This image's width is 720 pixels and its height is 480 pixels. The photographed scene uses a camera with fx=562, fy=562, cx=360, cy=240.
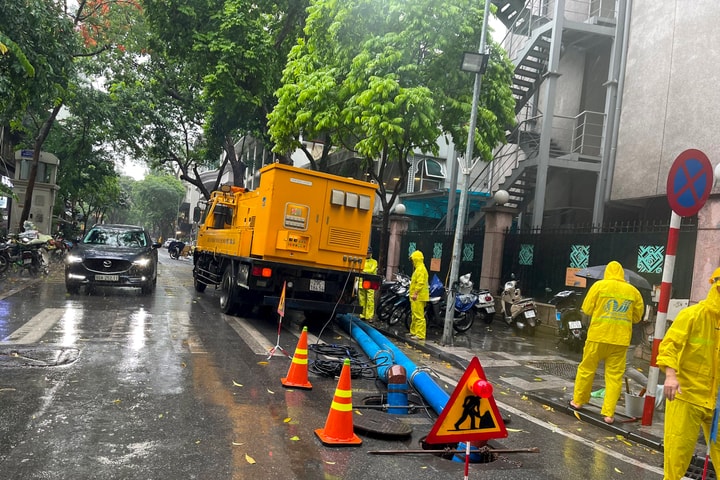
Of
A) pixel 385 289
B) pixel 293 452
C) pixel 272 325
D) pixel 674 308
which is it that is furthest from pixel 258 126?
pixel 293 452

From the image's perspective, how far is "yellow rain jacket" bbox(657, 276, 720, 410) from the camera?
375cm

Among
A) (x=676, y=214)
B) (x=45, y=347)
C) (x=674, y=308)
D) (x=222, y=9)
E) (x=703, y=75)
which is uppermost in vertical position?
(x=222, y=9)

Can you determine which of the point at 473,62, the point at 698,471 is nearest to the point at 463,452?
the point at 698,471

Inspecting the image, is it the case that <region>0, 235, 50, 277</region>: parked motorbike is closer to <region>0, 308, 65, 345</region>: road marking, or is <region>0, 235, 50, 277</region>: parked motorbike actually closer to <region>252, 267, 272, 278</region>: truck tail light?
<region>0, 308, 65, 345</region>: road marking

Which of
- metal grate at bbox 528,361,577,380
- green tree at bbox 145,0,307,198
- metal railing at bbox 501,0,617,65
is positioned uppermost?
metal railing at bbox 501,0,617,65

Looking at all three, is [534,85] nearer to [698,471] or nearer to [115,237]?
[115,237]

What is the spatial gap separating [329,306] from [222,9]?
10397 mm

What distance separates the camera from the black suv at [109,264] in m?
12.2

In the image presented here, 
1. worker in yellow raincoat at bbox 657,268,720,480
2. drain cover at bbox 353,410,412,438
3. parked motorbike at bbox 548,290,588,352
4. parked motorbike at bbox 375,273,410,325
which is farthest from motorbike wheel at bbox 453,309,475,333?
worker in yellow raincoat at bbox 657,268,720,480

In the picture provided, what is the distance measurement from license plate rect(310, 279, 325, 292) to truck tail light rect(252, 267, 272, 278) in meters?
0.85

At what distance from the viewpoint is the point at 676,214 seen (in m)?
5.93

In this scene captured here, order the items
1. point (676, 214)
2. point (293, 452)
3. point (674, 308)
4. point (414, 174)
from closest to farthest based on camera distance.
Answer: point (293, 452), point (676, 214), point (674, 308), point (414, 174)

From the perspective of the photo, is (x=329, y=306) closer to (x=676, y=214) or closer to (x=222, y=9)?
(x=676, y=214)

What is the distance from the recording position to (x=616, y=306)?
5969 millimetres
